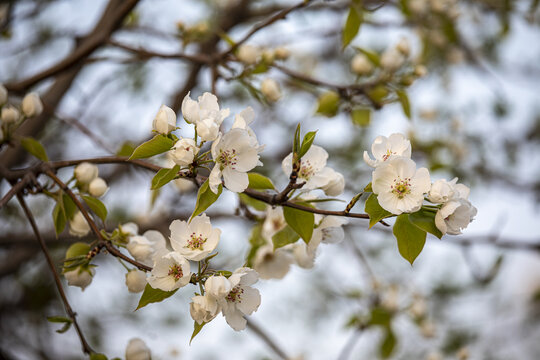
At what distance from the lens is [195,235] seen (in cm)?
88

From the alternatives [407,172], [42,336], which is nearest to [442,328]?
[42,336]

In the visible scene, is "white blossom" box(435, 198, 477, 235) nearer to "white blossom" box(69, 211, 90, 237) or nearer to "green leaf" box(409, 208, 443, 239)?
"green leaf" box(409, 208, 443, 239)

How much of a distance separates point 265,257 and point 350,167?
6.05 ft

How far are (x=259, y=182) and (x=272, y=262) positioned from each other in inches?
13.5

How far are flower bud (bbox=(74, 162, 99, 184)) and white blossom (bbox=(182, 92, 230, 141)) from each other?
327mm

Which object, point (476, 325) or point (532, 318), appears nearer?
point (476, 325)

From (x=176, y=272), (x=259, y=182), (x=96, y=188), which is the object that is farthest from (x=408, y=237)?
(x=96, y=188)

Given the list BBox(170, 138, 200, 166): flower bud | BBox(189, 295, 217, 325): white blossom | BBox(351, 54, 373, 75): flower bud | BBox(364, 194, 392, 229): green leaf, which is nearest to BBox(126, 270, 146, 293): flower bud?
BBox(189, 295, 217, 325): white blossom

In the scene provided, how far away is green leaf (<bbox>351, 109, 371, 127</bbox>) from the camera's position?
5.62 ft

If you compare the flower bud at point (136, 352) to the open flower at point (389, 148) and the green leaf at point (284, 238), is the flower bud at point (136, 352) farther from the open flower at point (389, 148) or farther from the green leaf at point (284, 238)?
the open flower at point (389, 148)

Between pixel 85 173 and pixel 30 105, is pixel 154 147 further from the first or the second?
pixel 30 105

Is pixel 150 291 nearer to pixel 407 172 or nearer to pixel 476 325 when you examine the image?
pixel 407 172


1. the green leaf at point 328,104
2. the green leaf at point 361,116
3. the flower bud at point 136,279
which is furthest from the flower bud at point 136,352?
the green leaf at point 361,116

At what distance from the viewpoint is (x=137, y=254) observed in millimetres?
957
